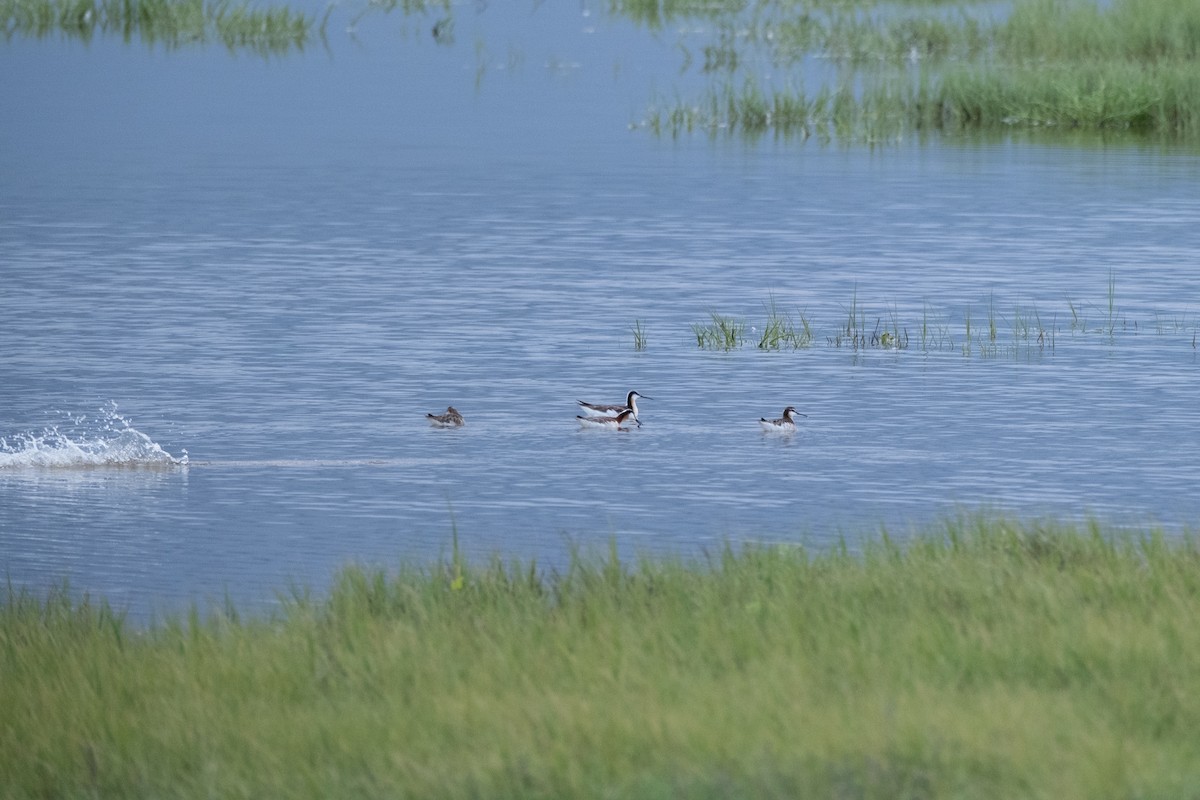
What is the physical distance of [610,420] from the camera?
16156 millimetres

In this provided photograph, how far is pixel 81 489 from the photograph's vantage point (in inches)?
574

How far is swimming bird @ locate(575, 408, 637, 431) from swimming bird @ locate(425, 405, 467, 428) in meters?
0.92

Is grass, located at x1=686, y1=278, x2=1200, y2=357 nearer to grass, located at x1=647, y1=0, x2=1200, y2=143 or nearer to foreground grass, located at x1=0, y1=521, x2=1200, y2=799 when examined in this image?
foreground grass, located at x1=0, y1=521, x2=1200, y2=799

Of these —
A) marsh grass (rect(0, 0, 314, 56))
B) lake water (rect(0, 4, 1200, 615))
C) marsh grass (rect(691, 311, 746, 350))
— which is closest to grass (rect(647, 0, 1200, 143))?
lake water (rect(0, 4, 1200, 615))

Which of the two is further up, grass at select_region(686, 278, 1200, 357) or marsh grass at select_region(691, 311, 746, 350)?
marsh grass at select_region(691, 311, 746, 350)

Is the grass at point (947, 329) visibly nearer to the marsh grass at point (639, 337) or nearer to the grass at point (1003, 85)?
the marsh grass at point (639, 337)

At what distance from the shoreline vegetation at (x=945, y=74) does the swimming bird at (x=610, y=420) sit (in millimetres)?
23389

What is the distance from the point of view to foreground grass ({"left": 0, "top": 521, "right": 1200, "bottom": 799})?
7.16 m

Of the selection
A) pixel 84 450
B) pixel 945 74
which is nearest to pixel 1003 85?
pixel 945 74

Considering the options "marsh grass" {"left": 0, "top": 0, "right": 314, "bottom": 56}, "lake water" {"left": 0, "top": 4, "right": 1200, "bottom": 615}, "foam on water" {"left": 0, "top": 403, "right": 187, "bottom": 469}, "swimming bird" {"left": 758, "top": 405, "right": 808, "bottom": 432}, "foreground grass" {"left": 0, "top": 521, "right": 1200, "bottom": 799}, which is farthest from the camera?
"marsh grass" {"left": 0, "top": 0, "right": 314, "bottom": 56}

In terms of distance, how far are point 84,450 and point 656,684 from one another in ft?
27.8

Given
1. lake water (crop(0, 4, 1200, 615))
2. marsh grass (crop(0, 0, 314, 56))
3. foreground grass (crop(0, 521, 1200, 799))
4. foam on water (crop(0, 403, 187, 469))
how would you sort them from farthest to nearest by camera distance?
marsh grass (crop(0, 0, 314, 56)), foam on water (crop(0, 403, 187, 469)), lake water (crop(0, 4, 1200, 615)), foreground grass (crop(0, 521, 1200, 799))

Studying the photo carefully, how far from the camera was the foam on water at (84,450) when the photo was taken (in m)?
15.2

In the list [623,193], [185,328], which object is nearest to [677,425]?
[185,328]
